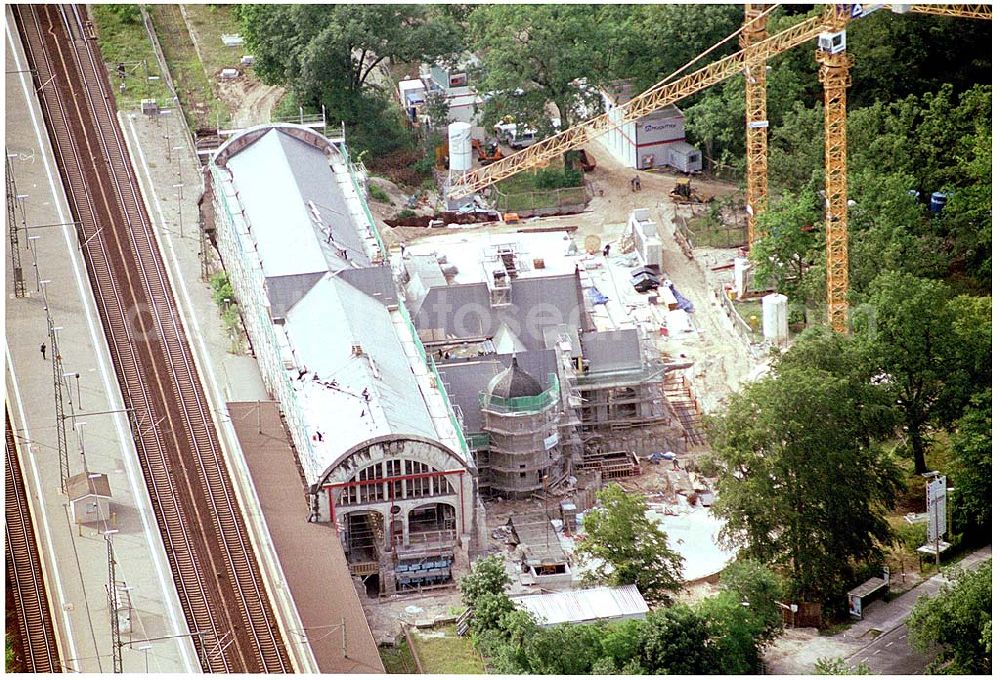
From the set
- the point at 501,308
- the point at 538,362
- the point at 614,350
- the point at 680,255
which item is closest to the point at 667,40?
the point at 680,255

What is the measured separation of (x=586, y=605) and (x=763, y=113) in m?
54.4

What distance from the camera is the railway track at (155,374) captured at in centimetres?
13212

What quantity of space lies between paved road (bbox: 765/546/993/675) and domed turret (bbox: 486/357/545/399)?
21.1m

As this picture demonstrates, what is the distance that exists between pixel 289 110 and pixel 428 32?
1260 centimetres

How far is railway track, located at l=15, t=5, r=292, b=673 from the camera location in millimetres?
132125

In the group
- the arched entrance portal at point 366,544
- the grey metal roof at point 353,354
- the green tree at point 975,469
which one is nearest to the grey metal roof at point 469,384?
the grey metal roof at point 353,354

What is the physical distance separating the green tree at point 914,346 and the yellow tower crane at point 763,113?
1215cm

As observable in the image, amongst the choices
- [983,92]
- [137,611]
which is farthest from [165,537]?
[983,92]

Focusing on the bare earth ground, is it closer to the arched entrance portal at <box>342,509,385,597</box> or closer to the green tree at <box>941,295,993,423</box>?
the green tree at <box>941,295,993,423</box>

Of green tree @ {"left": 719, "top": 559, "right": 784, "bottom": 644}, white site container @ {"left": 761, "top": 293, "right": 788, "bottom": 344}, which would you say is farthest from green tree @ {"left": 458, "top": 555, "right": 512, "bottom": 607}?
white site container @ {"left": 761, "top": 293, "right": 788, "bottom": 344}

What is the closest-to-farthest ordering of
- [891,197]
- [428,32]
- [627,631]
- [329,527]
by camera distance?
[627,631] → [329,527] → [891,197] → [428,32]

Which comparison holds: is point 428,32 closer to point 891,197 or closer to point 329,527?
point 891,197

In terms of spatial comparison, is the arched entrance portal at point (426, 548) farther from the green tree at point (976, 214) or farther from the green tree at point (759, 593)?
the green tree at point (976, 214)

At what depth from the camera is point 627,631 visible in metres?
125
